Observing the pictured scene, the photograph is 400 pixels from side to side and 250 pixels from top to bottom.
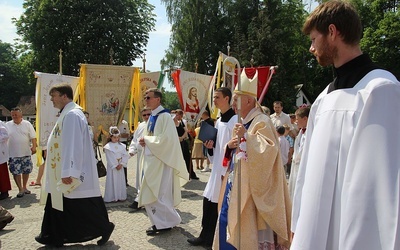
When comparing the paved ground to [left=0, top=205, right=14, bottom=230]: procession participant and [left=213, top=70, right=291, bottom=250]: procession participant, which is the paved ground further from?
[left=213, top=70, right=291, bottom=250]: procession participant

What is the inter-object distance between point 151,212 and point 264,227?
8.22ft

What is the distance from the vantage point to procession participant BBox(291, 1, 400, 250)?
1.53 m

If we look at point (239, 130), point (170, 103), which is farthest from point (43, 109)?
point (170, 103)

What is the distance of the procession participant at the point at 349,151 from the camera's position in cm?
153

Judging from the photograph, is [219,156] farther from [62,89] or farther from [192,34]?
[192,34]

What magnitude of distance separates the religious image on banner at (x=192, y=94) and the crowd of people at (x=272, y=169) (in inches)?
177

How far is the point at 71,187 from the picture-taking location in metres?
4.73

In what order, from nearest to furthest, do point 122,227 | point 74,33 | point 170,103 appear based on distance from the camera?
point 122,227 < point 74,33 < point 170,103

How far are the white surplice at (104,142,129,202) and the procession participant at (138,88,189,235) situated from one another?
2.43 meters

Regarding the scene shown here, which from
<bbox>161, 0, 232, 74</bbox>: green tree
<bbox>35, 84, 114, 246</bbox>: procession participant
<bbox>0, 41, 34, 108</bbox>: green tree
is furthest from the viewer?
<bbox>0, 41, 34, 108</bbox>: green tree

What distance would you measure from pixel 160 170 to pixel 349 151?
4.33m

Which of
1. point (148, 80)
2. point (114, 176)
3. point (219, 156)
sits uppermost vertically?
point (148, 80)

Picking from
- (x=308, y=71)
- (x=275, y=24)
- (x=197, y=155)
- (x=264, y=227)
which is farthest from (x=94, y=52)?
(x=264, y=227)

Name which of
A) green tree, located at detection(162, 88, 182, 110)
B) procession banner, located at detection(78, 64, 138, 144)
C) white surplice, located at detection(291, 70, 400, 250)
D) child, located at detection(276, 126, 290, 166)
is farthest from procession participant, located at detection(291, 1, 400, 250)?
green tree, located at detection(162, 88, 182, 110)
